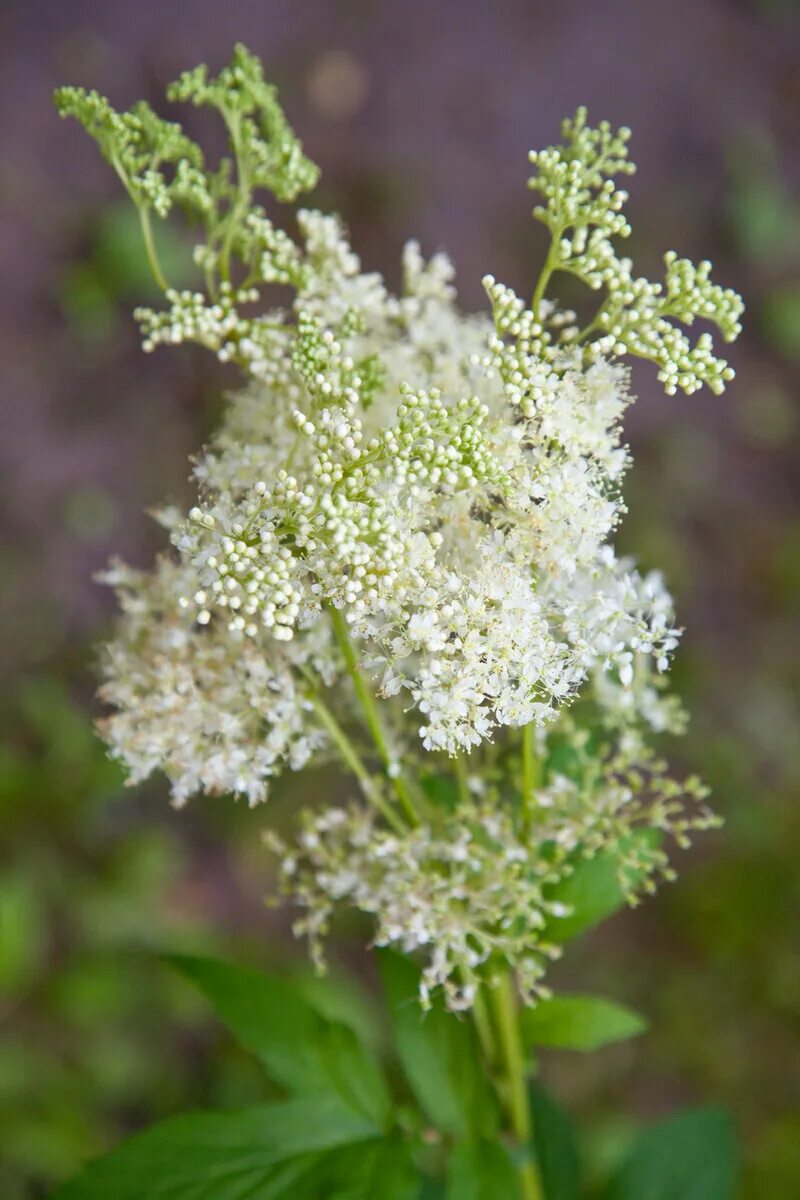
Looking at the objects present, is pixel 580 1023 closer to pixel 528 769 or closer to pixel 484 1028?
pixel 484 1028

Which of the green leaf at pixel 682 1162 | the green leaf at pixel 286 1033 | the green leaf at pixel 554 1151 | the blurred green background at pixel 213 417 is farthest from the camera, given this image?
the blurred green background at pixel 213 417

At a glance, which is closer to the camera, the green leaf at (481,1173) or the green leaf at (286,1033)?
the green leaf at (481,1173)

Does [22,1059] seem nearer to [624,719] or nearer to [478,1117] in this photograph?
[478,1117]

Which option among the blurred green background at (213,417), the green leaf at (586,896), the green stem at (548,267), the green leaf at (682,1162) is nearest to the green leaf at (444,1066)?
the green leaf at (586,896)

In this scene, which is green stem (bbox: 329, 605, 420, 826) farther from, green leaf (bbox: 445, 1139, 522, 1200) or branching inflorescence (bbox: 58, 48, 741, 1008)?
green leaf (bbox: 445, 1139, 522, 1200)

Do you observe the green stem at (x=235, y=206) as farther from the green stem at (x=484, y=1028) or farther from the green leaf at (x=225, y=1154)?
the green leaf at (x=225, y=1154)

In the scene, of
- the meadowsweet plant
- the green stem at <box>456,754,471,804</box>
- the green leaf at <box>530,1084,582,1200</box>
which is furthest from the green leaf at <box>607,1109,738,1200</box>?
the green stem at <box>456,754,471,804</box>

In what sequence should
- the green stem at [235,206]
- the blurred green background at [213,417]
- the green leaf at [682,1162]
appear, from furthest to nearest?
the blurred green background at [213,417] < the green leaf at [682,1162] < the green stem at [235,206]
